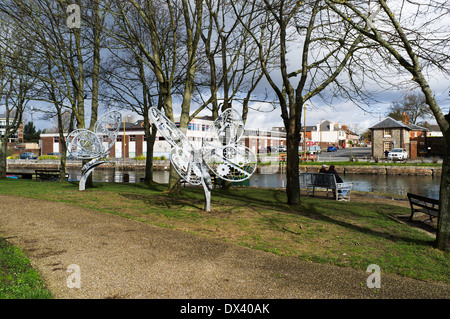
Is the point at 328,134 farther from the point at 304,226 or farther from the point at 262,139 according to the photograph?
the point at 304,226

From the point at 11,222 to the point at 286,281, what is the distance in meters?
6.85

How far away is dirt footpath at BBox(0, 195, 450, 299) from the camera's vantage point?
411 centimetres

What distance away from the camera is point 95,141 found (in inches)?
549

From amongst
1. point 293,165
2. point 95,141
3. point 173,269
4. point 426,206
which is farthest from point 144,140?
point 173,269

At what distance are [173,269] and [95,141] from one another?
1075 cm

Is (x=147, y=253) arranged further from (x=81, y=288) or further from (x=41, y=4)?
(x=41, y=4)

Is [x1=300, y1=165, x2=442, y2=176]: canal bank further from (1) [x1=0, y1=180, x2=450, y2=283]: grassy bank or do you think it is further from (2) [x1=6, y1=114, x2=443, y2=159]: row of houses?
(1) [x1=0, y1=180, x2=450, y2=283]: grassy bank

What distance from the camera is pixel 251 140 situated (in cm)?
6500

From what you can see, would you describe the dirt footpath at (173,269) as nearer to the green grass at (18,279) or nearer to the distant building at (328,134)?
the green grass at (18,279)

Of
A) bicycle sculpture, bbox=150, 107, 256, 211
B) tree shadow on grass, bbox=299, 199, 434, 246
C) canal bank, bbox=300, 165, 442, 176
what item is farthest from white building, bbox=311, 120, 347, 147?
bicycle sculpture, bbox=150, 107, 256, 211

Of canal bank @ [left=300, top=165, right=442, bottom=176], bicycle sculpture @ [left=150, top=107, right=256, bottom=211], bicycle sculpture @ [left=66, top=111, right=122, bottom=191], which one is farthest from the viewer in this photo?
canal bank @ [left=300, top=165, right=442, bottom=176]

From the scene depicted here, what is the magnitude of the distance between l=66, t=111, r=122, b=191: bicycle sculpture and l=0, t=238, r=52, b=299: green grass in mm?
8941

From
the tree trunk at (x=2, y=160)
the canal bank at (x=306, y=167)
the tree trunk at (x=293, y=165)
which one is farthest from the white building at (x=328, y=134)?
the tree trunk at (x=293, y=165)
